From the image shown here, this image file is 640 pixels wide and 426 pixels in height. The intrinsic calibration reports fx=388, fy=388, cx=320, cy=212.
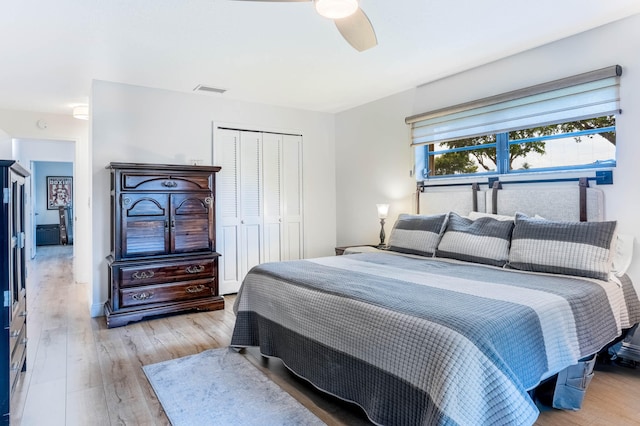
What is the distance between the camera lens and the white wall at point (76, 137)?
16.4 feet

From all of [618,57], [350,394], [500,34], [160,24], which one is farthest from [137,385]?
[618,57]

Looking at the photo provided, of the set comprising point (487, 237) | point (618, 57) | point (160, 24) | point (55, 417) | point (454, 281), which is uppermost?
point (160, 24)

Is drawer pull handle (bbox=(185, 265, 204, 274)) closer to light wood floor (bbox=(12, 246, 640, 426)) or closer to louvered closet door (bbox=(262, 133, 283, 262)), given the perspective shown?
light wood floor (bbox=(12, 246, 640, 426))

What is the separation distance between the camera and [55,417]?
203cm

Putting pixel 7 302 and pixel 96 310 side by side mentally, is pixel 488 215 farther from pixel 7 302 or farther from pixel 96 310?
pixel 96 310

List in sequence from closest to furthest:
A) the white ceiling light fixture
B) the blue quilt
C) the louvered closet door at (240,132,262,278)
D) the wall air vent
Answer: the blue quilt, the wall air vent, the louvered closet door at (240,132,262,278), the white ceiling light fixture

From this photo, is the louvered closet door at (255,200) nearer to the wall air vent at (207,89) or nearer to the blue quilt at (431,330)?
the wall air vent at (207,89)

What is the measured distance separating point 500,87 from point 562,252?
1684 millimetres

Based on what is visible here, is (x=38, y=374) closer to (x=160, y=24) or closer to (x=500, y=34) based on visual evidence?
(x=160, y=24)

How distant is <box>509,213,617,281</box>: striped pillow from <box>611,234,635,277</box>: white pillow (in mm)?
345

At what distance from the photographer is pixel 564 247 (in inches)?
97.3

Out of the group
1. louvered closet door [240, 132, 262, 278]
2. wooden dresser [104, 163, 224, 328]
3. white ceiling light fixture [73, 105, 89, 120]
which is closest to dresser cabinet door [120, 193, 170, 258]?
wooden dresser [104, 163, 224, 328]

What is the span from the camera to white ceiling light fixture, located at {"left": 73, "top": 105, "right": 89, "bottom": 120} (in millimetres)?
4906

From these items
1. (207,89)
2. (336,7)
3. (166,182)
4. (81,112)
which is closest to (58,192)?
(81,112)
